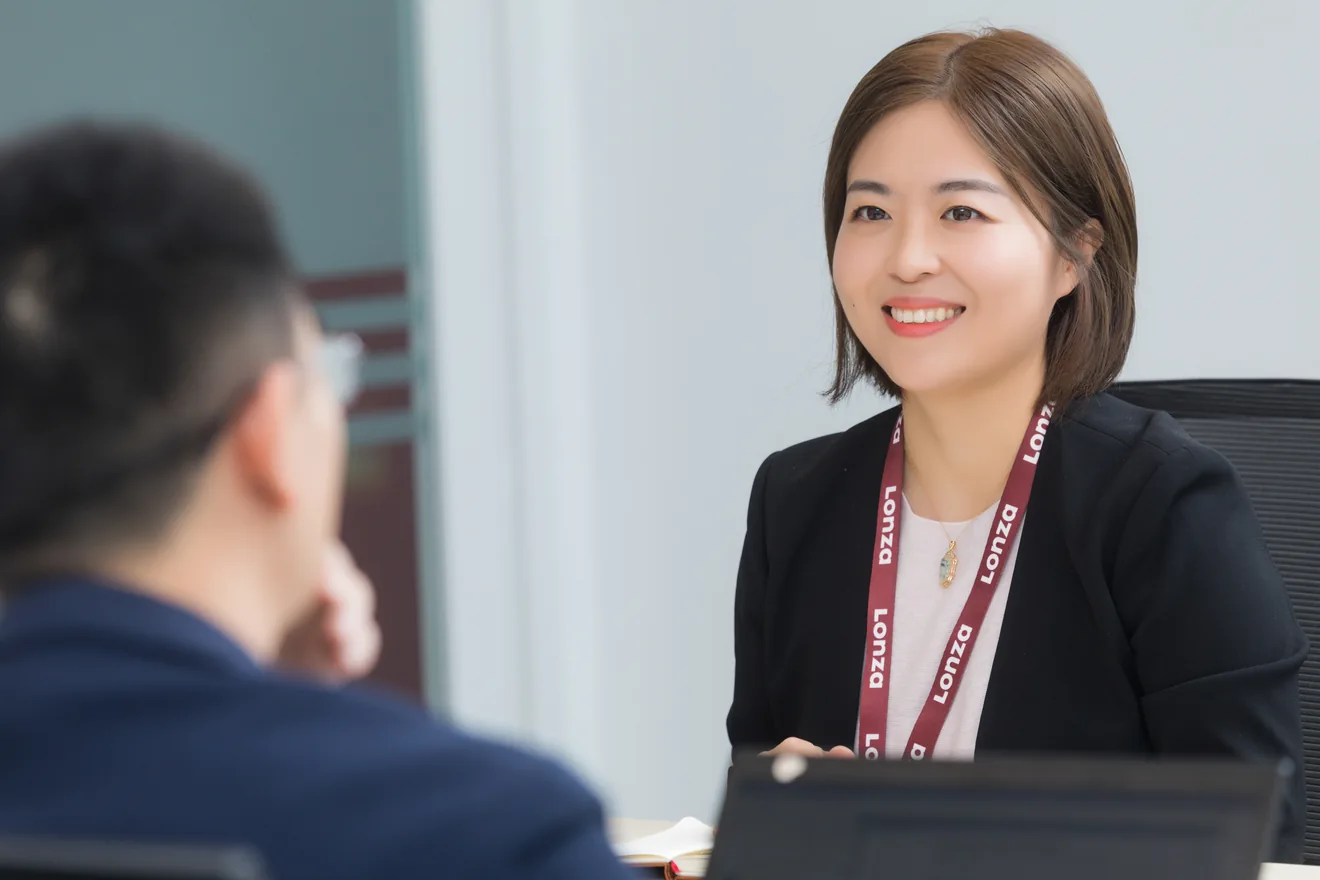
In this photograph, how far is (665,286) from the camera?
10.8ft

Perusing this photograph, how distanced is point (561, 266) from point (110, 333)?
2645mm

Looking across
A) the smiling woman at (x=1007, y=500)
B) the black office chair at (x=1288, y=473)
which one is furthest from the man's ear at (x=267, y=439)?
the black office chair at (x=1288, y=473)

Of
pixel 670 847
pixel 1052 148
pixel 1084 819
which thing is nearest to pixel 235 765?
pixel 1084 819

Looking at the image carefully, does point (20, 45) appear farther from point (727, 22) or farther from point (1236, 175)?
point (1236, 175)

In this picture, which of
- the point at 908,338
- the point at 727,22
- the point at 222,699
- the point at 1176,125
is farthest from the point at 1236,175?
the point at 222,699

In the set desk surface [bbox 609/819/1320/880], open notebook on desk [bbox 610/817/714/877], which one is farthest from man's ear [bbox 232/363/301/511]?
open notebook on desk [bbox 610/817/714/877]

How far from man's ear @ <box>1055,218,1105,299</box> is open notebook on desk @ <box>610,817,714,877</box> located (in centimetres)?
72

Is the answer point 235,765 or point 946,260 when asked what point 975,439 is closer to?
point 946,260

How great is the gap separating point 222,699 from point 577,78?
278 centimetres

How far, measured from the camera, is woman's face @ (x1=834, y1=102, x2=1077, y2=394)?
1715mm

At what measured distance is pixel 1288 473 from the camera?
1.79 metres

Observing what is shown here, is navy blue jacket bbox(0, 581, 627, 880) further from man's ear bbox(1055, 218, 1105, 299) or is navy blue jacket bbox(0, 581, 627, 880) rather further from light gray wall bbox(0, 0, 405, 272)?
light gray wall bbox(0, 0, 405, 272)

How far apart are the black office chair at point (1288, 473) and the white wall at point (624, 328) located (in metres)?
1.17

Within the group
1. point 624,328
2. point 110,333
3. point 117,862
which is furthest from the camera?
point 624,328
